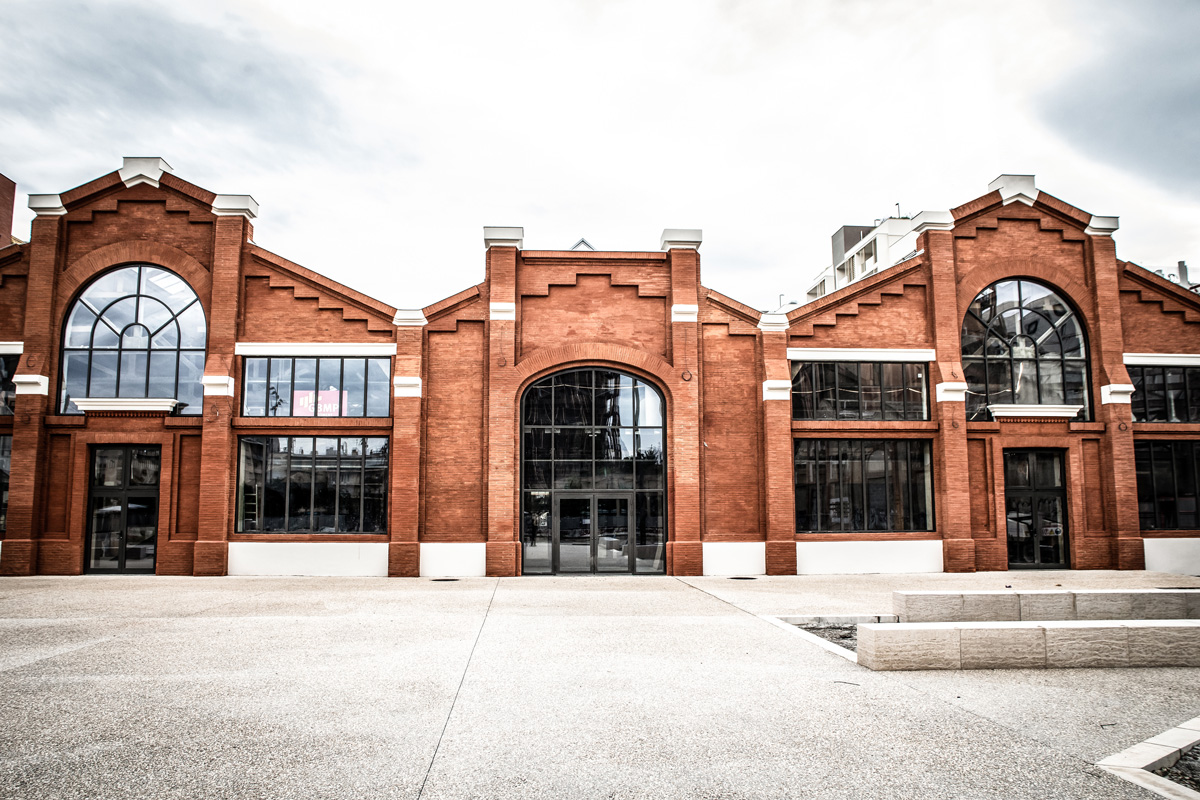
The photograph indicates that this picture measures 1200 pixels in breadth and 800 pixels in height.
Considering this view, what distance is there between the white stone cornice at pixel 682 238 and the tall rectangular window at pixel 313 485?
9344 mm

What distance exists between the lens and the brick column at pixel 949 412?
21.4 m

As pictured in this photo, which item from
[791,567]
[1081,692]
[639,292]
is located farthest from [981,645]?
[639,292]

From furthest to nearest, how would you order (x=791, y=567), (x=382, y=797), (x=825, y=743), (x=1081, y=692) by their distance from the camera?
(x=791, y=567) < (x=1081, y=692) < (x=825, y=743) < (x=382, y=797)

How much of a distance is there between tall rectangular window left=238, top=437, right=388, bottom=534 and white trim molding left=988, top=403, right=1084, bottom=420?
16.6 metres

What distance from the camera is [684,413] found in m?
21.3

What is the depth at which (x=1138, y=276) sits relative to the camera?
2320 cm

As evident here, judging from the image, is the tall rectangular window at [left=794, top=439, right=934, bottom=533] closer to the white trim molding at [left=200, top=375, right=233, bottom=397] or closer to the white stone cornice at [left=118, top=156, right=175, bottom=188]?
the white trim molding at [left=200, top=375, right=233, bottom=397]

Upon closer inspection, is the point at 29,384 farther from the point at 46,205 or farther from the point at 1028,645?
the point at 1028,645

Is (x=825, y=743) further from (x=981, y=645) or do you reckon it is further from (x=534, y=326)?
(x=534, y=326)

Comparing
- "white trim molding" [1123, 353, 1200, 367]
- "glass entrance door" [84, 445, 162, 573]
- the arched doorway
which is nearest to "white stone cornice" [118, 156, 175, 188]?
"glass entrance door" [84, 445, 162, 573]

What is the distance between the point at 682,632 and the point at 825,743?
5.46 meters

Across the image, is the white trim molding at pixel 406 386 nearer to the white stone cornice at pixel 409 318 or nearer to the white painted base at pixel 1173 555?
the white stone cornice at pixel 409 318

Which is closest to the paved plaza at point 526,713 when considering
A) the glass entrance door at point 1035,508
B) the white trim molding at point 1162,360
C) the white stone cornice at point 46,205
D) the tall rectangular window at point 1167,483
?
the glass entrance door at point 1035,508

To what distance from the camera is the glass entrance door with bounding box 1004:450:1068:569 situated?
22.2m
